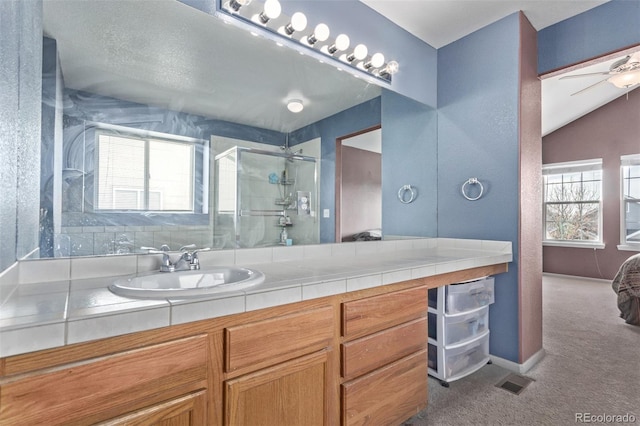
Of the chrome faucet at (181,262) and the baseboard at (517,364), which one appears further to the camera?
the baseboard at (517,364)

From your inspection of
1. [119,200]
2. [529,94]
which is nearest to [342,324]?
[119,200]


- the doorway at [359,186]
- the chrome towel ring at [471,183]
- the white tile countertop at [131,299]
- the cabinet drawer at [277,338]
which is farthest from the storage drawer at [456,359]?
the cabinet drawer at [277,338]

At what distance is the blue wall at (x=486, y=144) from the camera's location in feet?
7.36

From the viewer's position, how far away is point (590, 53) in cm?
219

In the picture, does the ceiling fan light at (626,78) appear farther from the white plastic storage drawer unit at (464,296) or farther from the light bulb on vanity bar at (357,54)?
the light bulb on vanity bar at (357,54)

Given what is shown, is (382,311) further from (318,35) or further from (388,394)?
(318,35)

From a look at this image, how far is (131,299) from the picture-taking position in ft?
2.89

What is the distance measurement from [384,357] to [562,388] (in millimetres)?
1397

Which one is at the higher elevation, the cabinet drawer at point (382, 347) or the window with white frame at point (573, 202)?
the window with white frame at point (573, 202)

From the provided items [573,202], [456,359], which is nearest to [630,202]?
[573,202]

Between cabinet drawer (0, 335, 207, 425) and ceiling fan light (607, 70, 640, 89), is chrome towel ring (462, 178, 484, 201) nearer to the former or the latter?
ceiling fan light (607, 70, 640, 89)

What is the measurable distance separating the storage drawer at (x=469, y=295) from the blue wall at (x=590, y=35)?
1.71 metres

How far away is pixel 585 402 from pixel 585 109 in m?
5.28

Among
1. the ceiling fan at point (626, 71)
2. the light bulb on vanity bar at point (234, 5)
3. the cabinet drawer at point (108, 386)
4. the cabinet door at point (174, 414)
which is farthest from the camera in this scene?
the ceiling fan at point (626, 71)
